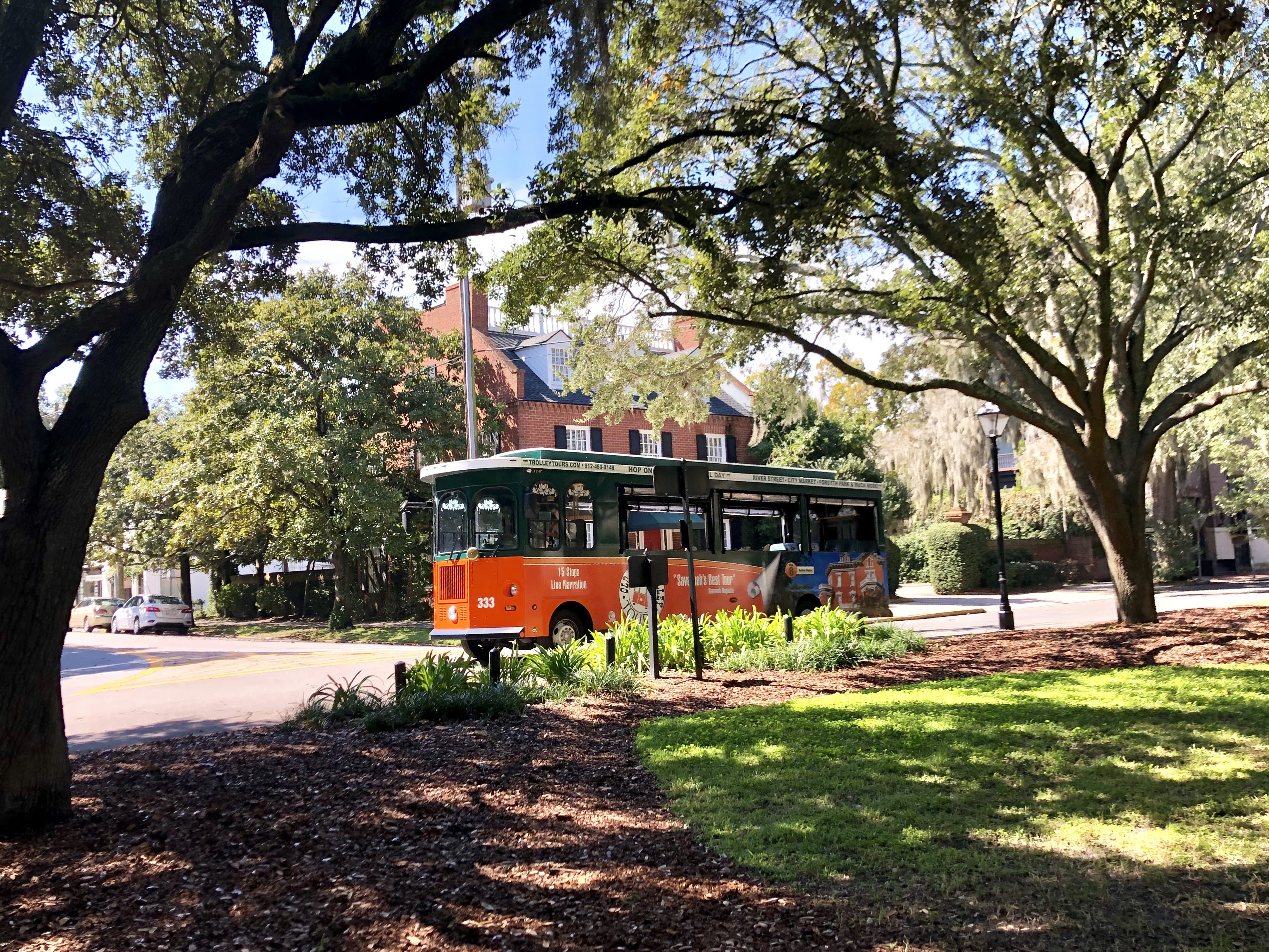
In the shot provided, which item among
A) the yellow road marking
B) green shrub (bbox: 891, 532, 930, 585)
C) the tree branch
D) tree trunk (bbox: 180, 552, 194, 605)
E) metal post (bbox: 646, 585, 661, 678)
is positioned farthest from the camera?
green shrub (bbox: 891, 532, 930, 585)

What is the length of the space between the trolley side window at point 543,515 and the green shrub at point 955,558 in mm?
21540

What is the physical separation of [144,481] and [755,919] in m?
30.7

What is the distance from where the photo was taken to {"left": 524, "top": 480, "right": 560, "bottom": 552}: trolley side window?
15117mm

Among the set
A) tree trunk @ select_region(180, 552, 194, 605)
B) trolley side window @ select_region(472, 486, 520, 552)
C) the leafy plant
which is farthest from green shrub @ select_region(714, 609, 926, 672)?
tree trunk @ select_region(180, 552, 194, 605)

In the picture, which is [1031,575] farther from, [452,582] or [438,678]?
[438,678]

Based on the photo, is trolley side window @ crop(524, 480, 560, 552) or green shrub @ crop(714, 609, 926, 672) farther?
trolley side window @ crop(524, 480, 560, 552)

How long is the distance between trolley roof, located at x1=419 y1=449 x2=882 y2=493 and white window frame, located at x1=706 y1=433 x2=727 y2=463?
19951mm

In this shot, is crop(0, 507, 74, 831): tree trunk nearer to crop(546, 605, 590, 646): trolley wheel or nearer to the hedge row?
crop(546, 605, 590, 646): trolley wheel

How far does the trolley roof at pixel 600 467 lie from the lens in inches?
601

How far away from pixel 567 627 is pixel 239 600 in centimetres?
2739

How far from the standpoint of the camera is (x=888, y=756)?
6.75 meters

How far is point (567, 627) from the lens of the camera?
15.4 metres

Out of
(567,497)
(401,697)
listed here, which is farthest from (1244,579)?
(401,697)

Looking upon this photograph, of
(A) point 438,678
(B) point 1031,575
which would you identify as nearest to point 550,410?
(B) point 1031,575
